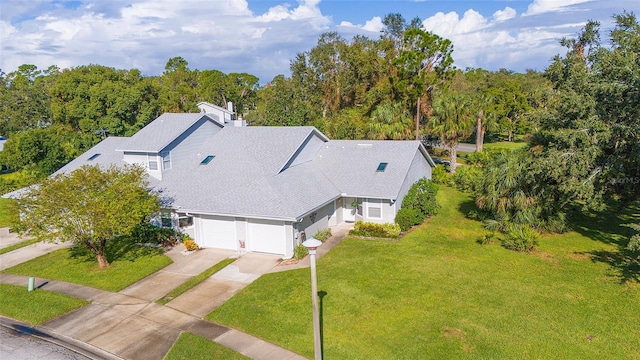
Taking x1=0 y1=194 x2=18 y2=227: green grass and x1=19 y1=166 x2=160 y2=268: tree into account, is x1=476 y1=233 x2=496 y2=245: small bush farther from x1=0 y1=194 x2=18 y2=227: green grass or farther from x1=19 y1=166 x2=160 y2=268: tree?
x1=0 y1=194 x2=18 y2=227: green grass

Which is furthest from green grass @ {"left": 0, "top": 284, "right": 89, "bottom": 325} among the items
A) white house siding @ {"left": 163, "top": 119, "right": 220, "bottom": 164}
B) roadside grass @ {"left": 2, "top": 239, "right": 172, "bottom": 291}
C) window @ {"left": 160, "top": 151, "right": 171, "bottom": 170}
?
white house siding @ {"left": 163, "top": 119, "right": 220, "bottom": 164}

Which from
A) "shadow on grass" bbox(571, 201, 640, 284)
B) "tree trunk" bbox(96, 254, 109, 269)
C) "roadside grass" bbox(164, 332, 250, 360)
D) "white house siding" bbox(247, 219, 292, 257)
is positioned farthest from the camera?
"white house siding" bbox(247, 219, 292, 257)

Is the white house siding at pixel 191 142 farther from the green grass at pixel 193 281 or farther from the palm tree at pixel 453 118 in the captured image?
the palm tree at pixel 453 118

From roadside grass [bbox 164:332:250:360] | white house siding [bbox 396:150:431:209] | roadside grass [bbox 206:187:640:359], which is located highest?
white house siding [bbox 396:150:431:209]

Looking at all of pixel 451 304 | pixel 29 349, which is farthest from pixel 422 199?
pixel 29 349

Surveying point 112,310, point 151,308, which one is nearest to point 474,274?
point 151,308

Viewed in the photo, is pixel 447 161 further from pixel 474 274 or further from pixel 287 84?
pixel 474 274
